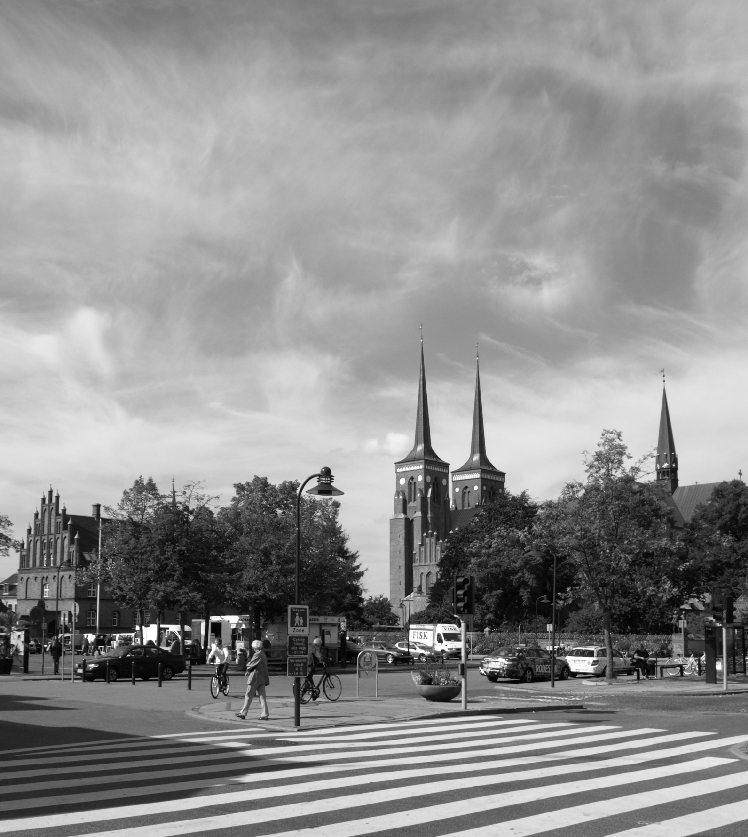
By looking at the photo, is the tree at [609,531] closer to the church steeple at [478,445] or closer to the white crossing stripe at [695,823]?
the white crossing stripe at [695,823]

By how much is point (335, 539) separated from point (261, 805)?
46060mm

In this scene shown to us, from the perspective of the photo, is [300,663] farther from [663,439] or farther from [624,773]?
[663,439]

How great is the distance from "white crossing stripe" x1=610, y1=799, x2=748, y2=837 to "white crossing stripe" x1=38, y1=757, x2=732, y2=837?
1458mm

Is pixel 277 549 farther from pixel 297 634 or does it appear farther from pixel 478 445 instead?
pixel 478 445

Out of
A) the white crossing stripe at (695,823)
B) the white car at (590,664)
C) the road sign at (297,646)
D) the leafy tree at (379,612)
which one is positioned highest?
the road sign at (297,646)

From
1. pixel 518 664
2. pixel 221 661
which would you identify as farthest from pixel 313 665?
pixel 518 664

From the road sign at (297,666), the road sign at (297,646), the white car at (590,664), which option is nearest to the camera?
the road sign at (297,666)

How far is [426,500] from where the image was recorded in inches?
6112

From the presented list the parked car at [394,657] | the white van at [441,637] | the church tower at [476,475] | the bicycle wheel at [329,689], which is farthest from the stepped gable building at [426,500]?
the bicycle wheel at [329,689]

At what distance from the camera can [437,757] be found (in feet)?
47.4

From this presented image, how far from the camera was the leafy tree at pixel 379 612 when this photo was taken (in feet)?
443

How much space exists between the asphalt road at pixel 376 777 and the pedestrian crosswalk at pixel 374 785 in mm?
29

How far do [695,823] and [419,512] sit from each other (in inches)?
5743

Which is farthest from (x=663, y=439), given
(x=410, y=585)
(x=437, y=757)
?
(x=437, y=757)
